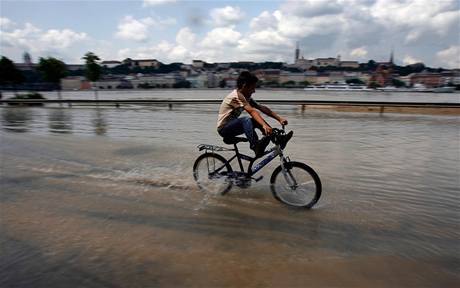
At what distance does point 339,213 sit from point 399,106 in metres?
21.2

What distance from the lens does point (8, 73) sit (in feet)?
151

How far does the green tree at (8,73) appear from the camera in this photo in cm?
4569

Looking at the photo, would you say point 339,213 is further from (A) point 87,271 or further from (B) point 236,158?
(A) point 87,271

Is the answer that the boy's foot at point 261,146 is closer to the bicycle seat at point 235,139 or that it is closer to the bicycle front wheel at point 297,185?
the bicycle seat at point 235,139

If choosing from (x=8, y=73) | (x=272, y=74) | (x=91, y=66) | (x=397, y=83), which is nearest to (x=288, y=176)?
(x=91, y=66)

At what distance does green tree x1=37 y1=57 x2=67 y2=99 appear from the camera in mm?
42697

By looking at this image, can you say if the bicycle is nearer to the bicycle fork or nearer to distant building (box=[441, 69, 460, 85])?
the bicycle fork

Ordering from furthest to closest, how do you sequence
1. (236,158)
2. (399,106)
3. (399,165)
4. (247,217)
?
(399,106)
(399,165)
(236,158)
(247,217)

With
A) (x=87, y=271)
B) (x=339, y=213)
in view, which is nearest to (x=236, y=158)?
(x=339, y=213)

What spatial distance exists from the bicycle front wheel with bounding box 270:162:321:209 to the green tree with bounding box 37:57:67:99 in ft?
142

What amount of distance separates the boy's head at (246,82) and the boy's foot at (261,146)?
0.79 m

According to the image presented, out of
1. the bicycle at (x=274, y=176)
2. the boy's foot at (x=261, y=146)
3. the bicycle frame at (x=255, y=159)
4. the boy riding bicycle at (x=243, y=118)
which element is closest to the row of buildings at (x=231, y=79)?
the bicycle at (x=274, y=176)

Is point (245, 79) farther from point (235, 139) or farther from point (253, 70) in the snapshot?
point (253, 70)

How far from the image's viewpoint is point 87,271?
11.7 ft
